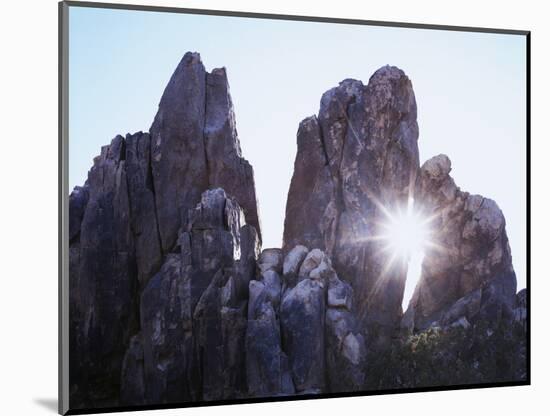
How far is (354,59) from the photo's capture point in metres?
13.9

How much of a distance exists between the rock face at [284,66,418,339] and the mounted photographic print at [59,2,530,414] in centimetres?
2

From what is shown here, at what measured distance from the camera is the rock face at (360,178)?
13891 millimetres

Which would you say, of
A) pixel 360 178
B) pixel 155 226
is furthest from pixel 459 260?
pixel 155 226

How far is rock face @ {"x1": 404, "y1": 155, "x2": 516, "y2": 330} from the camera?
14289 mm

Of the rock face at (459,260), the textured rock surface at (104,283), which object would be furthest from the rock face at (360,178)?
the textured rock surface at (104,283)

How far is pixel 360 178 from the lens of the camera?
14.1 m

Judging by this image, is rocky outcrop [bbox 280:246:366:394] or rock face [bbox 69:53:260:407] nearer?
rock face [bbox 69:53:260:407]

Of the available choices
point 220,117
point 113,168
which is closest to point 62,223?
point 113,168

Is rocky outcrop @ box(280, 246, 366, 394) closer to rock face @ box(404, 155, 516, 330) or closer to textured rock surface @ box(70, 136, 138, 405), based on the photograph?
rock face @ box(404, 155, 516, 330)

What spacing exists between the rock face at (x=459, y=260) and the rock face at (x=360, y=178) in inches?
10.9

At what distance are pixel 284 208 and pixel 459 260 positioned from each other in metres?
2.19

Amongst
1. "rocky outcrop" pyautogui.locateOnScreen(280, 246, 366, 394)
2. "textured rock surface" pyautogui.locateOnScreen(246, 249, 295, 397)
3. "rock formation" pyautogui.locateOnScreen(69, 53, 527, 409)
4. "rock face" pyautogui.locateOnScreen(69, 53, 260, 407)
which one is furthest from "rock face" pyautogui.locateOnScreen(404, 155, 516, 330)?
"rock face" pyautogui.locateOnScreen(69, 53, 260, 407)

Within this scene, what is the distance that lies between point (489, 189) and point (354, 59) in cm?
221

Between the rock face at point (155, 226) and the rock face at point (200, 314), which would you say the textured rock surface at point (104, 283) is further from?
the rock face at point (200, 314)
